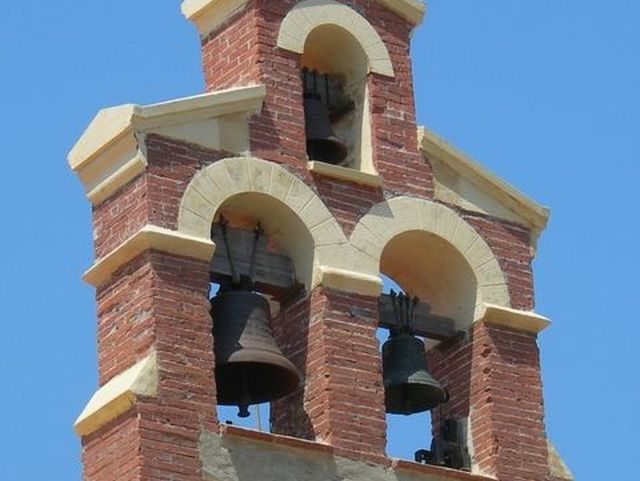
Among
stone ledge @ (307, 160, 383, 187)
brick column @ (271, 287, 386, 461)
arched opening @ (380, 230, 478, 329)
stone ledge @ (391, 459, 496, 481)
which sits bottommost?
stone ledge @ (391, 459, 496, 481)

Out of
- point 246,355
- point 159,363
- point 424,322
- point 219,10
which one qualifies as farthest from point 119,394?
point 219,10

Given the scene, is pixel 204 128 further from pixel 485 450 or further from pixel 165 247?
pixel 485 450

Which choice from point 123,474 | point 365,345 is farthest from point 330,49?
point 123,474

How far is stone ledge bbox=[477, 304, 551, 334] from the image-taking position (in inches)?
1358

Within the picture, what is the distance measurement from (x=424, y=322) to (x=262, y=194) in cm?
220

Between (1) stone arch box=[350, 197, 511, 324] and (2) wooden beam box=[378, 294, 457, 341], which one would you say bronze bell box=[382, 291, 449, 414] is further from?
(1) stone arch box=[350, 197, 511, 324]

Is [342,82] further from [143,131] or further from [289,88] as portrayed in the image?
[143,131]

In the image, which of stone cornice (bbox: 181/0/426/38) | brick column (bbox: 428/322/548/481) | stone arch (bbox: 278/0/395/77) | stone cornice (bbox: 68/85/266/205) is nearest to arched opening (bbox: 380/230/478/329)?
brick column (bbox: 428/322/548/481)

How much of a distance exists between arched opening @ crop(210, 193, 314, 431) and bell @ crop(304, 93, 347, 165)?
107 centimetres

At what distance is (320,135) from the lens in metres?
34.8

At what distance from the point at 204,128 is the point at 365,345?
2.39 meters

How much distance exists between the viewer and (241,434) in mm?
32250

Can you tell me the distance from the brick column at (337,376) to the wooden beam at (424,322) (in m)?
0.64

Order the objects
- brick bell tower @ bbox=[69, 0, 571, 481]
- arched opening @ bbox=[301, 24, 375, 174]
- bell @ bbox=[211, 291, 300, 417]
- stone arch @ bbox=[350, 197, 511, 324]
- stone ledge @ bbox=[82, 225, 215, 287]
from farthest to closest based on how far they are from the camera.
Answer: arched opening @ bbox=[301, 24, 375, 174] < stone arch @ bbox=[350, 197, 511, 324] < bell @ bbox=[211, 291, 300, 417] < stone ledge @ bbox=[82, 225, 215, 287] < brick bell tower @ bbox=[69, 0, 571, 481]
